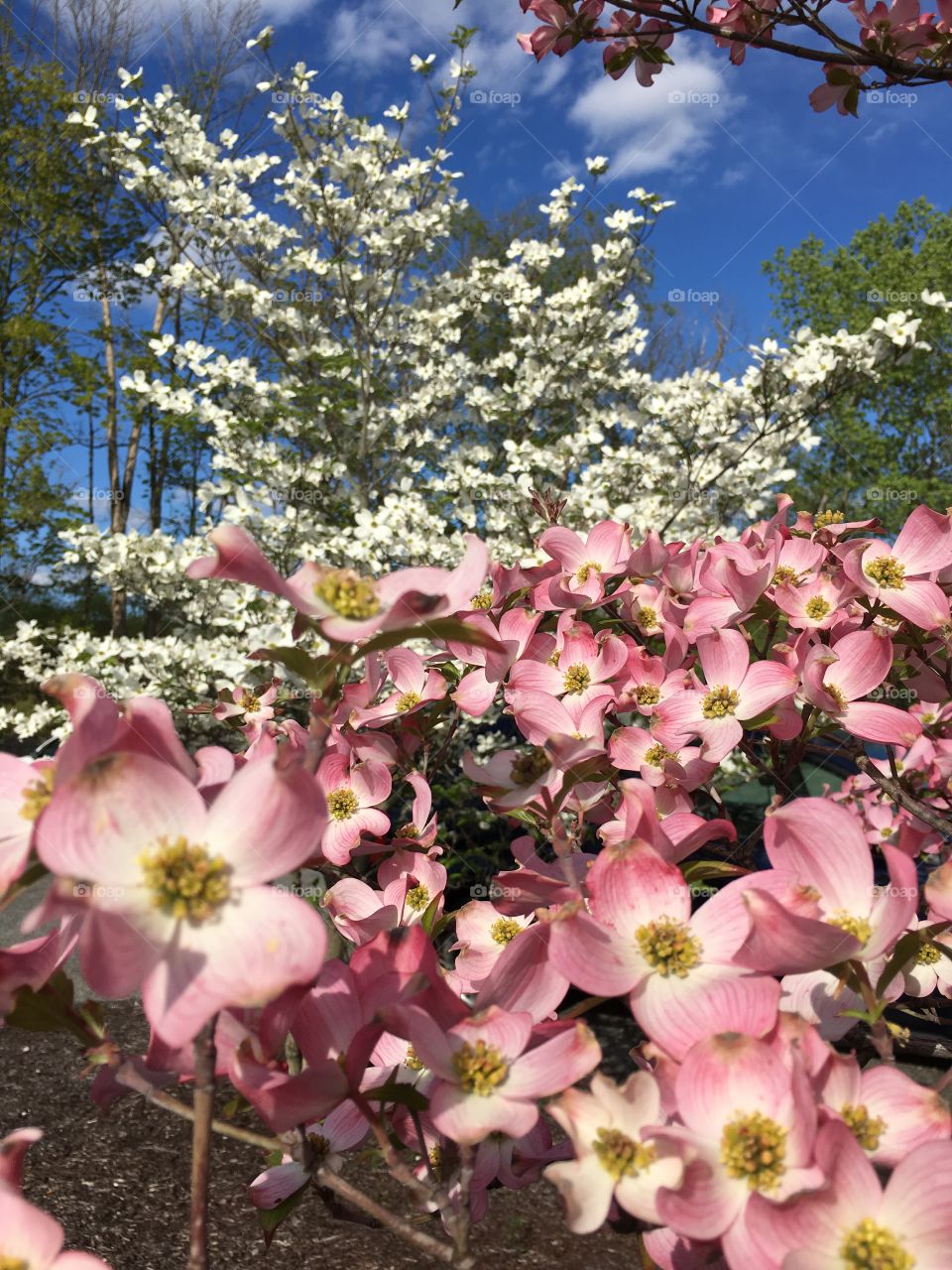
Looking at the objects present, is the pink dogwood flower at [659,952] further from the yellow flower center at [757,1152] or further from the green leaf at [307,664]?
the green leaf at [307,664]

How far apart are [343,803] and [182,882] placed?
2.03ft

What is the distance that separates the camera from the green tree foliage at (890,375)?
16688 mm

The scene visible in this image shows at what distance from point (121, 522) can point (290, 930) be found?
11637 mm

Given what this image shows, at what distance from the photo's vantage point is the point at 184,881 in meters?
0.52

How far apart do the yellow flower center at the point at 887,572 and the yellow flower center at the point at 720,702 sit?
0.28 meters

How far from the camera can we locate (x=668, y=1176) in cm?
56

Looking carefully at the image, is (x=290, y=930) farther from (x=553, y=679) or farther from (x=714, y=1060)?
(x=553, y=679)

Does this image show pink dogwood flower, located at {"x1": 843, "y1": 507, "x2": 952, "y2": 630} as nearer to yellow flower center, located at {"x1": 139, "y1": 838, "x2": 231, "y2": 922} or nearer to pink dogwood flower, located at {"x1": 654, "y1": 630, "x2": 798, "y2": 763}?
A: pink dogwood flower, located at {"x1": 654, "y1": 630, "x2": 798, "y2": 763}

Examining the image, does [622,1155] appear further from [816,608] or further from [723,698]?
[816,608]

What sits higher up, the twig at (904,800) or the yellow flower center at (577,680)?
the yellow flower center at (577,680)

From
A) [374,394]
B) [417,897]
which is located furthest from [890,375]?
[417,897]

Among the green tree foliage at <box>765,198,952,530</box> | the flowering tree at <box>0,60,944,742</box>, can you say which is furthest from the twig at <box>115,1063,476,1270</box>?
the green tree foliage at <box>765,198,952,530</box>

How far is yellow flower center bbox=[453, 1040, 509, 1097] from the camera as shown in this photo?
0.61 metres

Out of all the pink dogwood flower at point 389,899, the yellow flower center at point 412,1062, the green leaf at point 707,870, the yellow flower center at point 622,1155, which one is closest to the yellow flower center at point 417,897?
the pink dogwood flower at point 389,899
